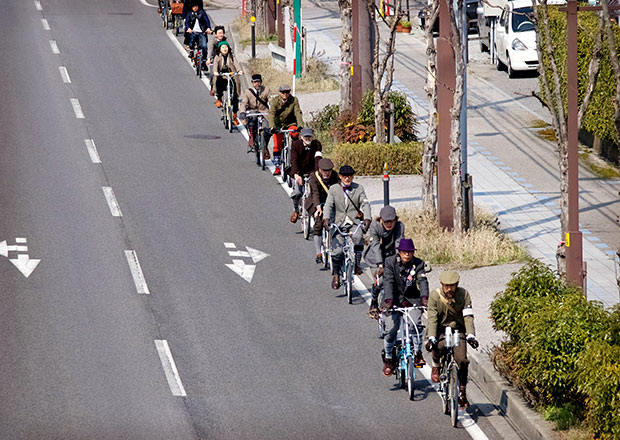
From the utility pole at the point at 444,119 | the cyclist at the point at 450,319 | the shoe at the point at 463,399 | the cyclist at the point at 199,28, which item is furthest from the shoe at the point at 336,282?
the cyclist at the point at 199,28

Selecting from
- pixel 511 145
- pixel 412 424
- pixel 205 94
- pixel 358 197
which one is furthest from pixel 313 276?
pixel 205 94

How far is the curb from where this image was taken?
38.8ft

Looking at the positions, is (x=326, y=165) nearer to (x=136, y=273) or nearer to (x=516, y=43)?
(x=136, y=273)

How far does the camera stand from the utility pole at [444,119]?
19.2 meters

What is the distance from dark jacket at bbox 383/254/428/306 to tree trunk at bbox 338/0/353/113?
516 inches

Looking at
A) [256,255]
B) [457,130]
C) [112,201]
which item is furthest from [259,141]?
[457,130]

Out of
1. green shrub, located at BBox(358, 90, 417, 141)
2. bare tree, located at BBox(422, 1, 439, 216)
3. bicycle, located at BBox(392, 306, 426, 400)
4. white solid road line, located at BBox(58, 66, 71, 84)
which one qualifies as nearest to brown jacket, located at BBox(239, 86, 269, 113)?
green shrub, located at BBox(358, 90, 417, 141)

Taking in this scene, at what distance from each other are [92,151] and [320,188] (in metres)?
8.81

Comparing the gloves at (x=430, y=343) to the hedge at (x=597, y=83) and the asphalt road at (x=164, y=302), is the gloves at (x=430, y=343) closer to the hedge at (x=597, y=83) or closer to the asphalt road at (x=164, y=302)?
the asphalt road at (x=164, y=302)

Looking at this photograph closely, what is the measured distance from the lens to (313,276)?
17.9 m

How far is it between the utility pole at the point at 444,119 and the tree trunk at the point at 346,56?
22.2 feet

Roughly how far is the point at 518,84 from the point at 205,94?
8.71 metres

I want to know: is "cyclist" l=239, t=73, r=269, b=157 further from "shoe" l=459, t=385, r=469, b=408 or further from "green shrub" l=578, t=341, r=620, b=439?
"green shrub" l=578, t=341, r=620, b=439

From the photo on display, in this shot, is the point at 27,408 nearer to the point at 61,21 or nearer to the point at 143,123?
the point at 143,123
